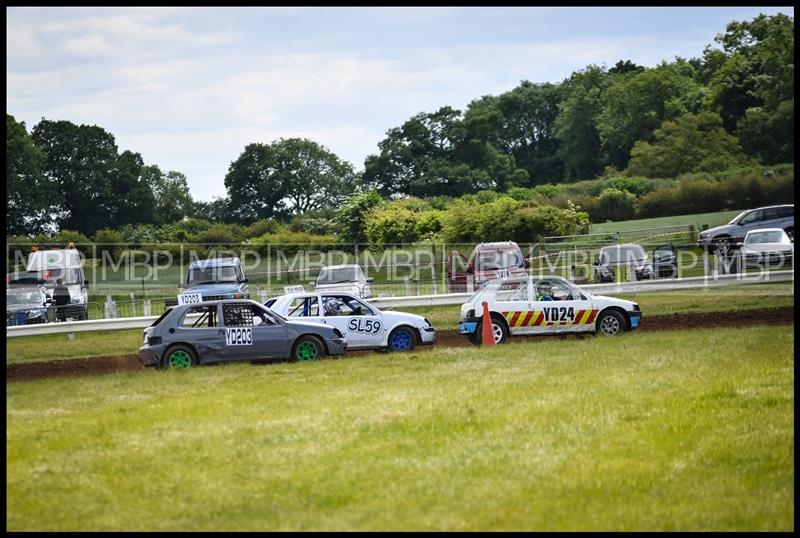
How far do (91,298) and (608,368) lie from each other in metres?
27.9

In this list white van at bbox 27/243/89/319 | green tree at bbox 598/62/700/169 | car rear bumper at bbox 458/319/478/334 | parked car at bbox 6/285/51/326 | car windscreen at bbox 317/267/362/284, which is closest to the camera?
car rear bumper at bbox 458/319/478/334

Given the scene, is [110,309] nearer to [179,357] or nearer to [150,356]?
[150,356]

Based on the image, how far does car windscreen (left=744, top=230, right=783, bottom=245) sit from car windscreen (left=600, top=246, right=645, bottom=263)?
3.46 meters

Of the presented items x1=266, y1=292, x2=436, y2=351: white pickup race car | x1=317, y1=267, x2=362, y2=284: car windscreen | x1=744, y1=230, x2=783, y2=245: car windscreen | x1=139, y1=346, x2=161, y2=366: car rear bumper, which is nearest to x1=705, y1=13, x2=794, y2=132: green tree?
x1=744, y1=230, x2=783, y2=245: car windscreen

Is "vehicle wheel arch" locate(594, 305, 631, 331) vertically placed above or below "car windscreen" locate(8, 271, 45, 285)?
below

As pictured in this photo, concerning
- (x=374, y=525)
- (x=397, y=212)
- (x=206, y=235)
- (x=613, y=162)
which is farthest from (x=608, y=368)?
(x=613, y=162)

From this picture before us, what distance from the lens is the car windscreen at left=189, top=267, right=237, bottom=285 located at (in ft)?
105

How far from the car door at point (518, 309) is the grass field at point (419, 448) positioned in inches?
161

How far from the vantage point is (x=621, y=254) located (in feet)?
120

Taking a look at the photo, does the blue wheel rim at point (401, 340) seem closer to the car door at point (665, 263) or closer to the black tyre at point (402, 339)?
→ the black tyre at point (402, 339)

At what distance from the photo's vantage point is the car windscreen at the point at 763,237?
35656 millimetres

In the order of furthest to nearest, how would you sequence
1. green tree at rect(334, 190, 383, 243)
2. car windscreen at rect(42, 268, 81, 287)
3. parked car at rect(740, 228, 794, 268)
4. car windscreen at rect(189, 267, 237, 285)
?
green tree at rect(334, 190, 383, 243)
parked car at rect(740, 228, 794, 268)
car windscreen at rect(42, 268, 81, 287)
car windscreen at rect(189, 267, 237, 285)

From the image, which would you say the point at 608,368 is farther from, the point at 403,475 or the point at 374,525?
the point at 374,525

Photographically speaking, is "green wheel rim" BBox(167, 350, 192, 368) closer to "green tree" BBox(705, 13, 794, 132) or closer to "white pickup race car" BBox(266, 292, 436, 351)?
"white pickup race car" BBox(266, 292, 436, 351)
